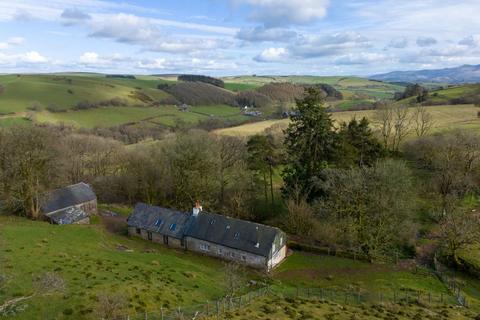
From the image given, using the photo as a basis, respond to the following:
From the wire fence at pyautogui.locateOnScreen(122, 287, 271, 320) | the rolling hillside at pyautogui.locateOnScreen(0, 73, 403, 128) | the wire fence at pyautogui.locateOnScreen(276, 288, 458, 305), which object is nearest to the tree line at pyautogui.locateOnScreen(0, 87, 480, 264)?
the wire fence at pyautogui.locateOnScreen(276, 288, 458, 305)

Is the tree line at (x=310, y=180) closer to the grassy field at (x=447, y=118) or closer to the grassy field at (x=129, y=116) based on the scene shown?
the grassy field at (x=447, y=118)

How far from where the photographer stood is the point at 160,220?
5106 cm

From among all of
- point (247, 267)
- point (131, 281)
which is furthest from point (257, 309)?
point (247, 267)

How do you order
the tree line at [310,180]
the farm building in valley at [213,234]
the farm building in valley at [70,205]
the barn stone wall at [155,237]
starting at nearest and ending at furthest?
1. the farm building in valley at [213,234]
2. the tree line at [310,180]
3. the barn stone wall at [155,237]
4. the farm building in valley at [70,205]

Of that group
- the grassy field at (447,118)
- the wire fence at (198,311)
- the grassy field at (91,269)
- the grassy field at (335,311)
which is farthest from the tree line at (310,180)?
the grassy field at (447,118)

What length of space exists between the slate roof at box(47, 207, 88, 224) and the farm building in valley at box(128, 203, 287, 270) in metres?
6.87

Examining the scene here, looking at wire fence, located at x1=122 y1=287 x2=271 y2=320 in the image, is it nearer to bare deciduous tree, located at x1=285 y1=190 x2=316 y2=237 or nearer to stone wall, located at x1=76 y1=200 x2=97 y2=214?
bare deciduous tree, located at x1=285 y1=190 x2=316 y2=237

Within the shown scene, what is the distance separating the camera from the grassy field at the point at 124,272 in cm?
2542

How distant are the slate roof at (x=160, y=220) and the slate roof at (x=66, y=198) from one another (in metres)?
9.17

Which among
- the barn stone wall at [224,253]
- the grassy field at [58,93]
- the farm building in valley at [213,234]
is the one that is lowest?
the barn stone wall at [224,253]

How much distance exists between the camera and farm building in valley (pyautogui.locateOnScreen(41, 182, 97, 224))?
51838mm

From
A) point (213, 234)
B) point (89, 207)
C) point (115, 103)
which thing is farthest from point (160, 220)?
point (115, 103)

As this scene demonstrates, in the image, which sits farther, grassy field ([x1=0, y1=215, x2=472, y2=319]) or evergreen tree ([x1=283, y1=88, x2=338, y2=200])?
evergreen tree ([x1=283, y1=88, x2=338, y2=200])

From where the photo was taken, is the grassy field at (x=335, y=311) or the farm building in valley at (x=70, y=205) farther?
the farm building in valley at (x=70, y=205)
